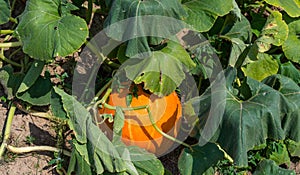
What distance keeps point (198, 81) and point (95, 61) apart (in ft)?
2.26

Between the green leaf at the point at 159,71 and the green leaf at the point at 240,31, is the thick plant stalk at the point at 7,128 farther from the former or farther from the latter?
the green leaf at the point at 240,31

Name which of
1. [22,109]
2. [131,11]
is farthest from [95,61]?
[131,11]

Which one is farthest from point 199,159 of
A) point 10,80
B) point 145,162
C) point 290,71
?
point 10,80

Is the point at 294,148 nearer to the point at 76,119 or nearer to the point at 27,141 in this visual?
the point at 76,119

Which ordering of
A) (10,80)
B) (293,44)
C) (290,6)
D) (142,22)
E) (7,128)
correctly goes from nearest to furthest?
1. (142,22)
2. (7,128)
3. (10,80)
4. (290,6)
5. (293,44)

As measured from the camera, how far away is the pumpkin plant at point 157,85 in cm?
328

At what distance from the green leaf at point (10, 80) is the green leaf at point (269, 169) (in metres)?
1.57

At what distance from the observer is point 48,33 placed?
3.40 m

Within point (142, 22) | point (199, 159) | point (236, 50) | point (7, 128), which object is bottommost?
point (199, 159)

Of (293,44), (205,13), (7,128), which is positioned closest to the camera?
(205,13)

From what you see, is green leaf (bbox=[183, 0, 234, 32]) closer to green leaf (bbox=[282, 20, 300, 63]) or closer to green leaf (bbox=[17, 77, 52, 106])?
green leaf (bbox=[282, 20, 300, 63])

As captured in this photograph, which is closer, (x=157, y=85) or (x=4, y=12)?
(x=157, y=85)

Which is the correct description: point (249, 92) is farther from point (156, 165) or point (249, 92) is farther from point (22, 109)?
point (22, 109)

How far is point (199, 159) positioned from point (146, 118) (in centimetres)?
42
